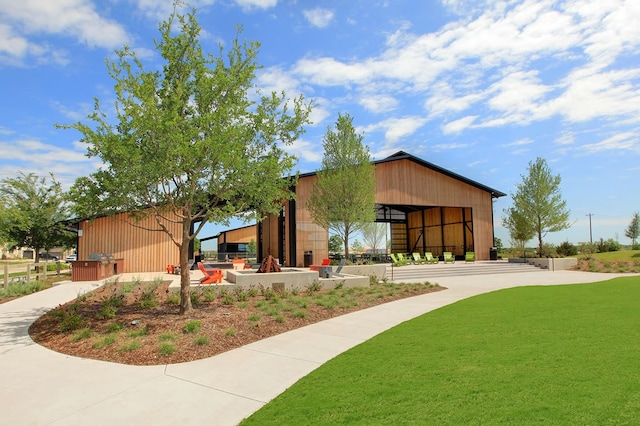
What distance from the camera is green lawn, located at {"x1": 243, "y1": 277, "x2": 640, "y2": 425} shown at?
3.62 meters

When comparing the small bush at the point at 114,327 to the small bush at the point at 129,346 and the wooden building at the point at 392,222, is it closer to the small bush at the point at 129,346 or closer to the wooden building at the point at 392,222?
the small bush at the point at 129,346

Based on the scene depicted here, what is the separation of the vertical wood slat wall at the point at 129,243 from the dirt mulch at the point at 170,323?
10376 millimetres

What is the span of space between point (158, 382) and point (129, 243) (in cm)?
1856

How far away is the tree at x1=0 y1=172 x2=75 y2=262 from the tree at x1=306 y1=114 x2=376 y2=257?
1269cm

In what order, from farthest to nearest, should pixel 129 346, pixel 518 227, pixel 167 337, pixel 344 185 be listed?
pixel 518 227, pixel 344 185, pixel 167 337, pixel 129 346

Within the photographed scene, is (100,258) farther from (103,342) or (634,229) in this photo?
(634,229)

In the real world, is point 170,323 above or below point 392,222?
below

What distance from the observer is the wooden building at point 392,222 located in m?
21.4

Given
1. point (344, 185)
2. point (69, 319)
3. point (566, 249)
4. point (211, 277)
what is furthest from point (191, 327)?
point (566, 249)

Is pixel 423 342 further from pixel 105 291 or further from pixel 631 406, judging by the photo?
pixel 105 291

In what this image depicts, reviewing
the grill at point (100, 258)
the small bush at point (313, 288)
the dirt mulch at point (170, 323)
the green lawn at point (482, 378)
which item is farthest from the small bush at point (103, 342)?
the grill at point (100, 258)

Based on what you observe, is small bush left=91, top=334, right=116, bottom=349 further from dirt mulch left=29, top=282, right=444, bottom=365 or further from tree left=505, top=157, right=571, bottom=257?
tree left=505, top=157, right=571, bottom=257

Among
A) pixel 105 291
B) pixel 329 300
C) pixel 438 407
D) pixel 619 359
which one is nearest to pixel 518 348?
pixel 619 359

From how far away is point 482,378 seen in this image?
449 cm
